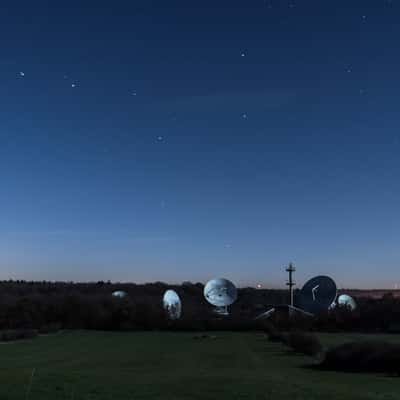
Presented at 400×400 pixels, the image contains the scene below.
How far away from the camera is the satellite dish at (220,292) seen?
3250 inches

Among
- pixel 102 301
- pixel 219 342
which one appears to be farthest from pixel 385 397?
pixel 102 301

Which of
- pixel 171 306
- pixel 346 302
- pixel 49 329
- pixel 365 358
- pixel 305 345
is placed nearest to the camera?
pixel 365 358

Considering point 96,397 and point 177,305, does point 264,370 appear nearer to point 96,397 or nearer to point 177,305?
point 96,397

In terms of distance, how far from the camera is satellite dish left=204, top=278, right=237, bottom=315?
8256cm

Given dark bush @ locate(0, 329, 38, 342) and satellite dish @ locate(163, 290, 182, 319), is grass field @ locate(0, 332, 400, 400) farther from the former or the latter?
satellite dish @ locate(163, 290, 182, 319)

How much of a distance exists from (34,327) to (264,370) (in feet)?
183

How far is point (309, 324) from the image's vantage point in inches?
3031

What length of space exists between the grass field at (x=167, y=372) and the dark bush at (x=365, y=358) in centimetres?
171

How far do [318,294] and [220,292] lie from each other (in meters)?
12.9

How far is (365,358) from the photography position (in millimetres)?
32688

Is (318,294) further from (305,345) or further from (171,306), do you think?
(305,345)

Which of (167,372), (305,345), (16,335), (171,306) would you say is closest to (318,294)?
(171,306)

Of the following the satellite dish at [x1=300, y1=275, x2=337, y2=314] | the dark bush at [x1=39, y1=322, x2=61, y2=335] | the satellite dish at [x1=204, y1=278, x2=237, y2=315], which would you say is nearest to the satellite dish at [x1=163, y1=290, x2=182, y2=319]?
the satellite dish at [x1=204, y1=278, x2=237, y2=315]

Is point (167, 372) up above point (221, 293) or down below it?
below
